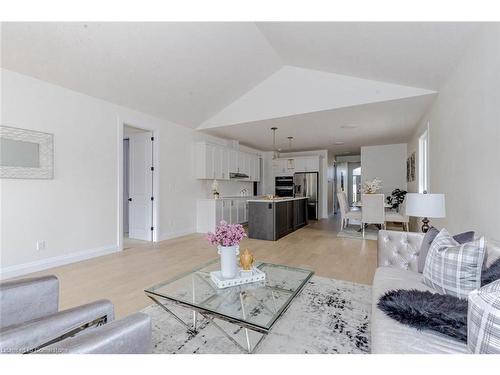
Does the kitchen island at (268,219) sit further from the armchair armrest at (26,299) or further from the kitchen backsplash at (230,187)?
the armchair armrest at (26,299)

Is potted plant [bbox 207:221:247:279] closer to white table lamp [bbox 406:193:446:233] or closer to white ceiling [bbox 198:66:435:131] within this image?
white table lamp [bbox 406:193:446:233]

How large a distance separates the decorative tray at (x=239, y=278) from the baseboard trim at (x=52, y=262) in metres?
2.80

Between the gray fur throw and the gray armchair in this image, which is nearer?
the gray armchair

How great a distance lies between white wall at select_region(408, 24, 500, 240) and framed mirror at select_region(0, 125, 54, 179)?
15.7 ft

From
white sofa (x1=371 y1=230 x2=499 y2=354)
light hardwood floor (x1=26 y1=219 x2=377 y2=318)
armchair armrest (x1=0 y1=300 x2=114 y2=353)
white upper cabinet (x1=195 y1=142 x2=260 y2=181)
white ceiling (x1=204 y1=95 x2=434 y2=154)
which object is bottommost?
light hardwood floor (x1=26 y1=219 x2=377 y2=318)

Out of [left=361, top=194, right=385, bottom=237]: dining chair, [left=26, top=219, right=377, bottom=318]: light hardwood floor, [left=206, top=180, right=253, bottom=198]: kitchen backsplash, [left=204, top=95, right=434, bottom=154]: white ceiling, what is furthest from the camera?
A: [left=206, top=180, right=253, bottom=198]: kitchen backsplash

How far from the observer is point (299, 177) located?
27.6 feet

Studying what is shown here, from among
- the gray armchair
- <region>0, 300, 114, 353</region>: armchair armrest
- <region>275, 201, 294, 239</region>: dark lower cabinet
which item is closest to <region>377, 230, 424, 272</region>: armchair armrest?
the gray armchair

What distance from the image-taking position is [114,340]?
881mm

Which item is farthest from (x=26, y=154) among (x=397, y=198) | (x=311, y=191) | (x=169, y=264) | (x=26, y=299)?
(x=397, y=198)

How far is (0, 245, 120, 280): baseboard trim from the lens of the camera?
2.97 metres

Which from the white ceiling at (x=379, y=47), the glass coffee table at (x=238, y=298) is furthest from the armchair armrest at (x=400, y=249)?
the white ceiling at (x=379, y=47)

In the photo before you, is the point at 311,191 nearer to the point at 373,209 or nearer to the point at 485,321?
the point at 373,209

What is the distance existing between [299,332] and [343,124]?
4483 millimetres
